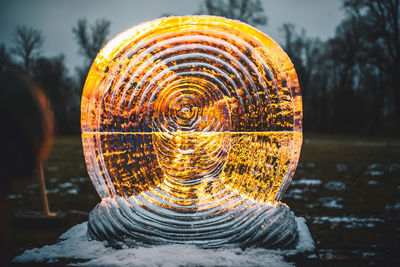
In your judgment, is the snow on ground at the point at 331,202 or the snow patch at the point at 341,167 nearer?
the snow on ground at the point at 331,202

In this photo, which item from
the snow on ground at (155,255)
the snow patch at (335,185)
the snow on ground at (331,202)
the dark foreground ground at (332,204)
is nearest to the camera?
the snow on ground at (155,255)

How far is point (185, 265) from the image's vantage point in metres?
2.49

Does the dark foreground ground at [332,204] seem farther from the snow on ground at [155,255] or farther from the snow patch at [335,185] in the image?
the snow on ground at [155,255]

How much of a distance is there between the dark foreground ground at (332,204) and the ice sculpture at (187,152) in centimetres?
68

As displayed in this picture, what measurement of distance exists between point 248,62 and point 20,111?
2466 mm

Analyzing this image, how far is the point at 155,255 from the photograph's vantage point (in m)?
2.69

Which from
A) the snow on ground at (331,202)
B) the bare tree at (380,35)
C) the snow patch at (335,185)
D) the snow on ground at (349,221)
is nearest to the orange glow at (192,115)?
the snow on ground at (349,221)

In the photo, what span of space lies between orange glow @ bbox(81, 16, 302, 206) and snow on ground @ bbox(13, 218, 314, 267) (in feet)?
1.85

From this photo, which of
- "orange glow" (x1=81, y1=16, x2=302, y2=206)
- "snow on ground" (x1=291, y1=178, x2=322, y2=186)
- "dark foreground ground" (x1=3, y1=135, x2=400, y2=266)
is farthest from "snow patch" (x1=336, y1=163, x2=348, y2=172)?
"orange glow" (x1=81, y1=16, x2=302, y2=206)

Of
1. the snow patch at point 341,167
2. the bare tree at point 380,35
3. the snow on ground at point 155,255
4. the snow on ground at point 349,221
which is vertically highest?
the bare tree at point 380,35

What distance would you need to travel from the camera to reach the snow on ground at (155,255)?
2.55m

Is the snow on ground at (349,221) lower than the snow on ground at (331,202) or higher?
lower

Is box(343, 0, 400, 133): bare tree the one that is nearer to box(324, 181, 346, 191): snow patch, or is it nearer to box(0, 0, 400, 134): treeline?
box(0, 0, 400, 134): treeline

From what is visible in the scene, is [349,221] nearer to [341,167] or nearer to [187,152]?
[187,152]
